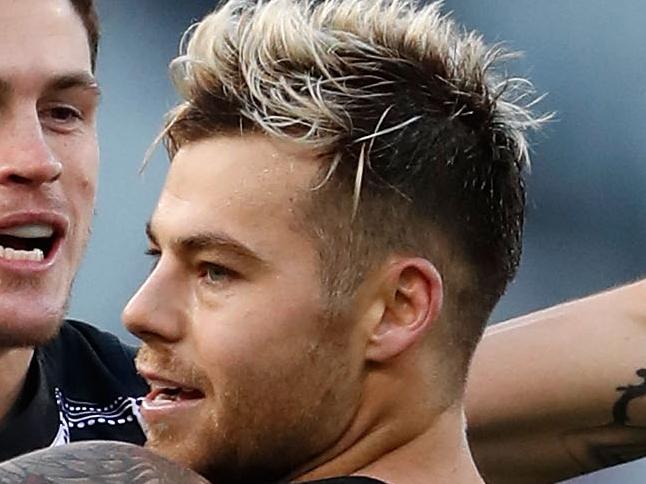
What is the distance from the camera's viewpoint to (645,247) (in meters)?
4.08

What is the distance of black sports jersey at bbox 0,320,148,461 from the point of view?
198cm

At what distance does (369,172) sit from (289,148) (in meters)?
0.09

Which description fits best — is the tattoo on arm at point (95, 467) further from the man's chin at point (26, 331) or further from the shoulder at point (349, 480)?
the man's chin at point (26, 331)

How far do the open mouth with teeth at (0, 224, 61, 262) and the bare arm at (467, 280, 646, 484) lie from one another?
0.62 metres

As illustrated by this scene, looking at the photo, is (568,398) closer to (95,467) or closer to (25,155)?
(25,155)

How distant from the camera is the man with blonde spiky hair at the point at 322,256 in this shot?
56.2 inches

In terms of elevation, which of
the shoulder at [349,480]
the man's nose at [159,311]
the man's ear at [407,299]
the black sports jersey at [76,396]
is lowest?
the black sports jersey at [76,396]

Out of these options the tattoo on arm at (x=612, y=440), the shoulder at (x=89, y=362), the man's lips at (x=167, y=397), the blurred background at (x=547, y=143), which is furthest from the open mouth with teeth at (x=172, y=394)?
the blurred background at (x=547, y=143)

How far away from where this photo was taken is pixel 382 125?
4.89 ft

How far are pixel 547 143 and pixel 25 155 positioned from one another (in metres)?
2.53

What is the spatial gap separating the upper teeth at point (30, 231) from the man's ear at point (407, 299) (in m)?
0.70

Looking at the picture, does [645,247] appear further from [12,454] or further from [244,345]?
[244,345]

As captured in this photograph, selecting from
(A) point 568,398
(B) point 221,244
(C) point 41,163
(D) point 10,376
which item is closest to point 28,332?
(D) point 10,376

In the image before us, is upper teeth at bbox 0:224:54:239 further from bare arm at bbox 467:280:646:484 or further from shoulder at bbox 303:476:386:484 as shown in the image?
shoulder at bbox 303:476:386:484
